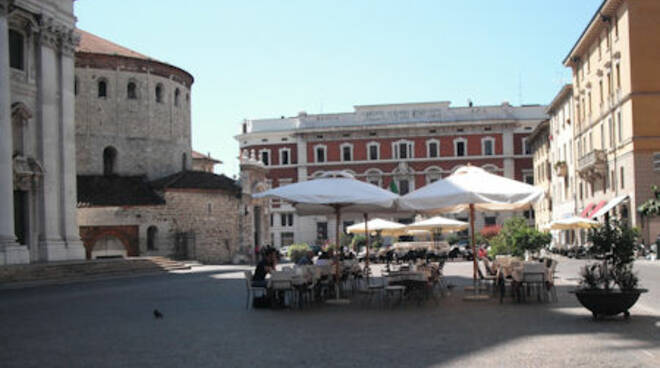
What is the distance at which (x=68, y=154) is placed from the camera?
31.2 m

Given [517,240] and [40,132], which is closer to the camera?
[517,240]

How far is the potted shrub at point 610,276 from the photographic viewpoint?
1104 cm

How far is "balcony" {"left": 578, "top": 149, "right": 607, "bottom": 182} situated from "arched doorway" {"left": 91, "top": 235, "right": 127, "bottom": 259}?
25.5 metres

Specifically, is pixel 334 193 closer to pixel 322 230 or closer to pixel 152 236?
pixel 152 236

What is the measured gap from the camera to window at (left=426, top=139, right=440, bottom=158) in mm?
73562

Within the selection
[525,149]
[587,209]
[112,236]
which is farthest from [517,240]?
[525,149]

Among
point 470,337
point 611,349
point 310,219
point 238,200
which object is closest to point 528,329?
point 470,337

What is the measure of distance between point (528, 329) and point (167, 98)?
39.3 metres

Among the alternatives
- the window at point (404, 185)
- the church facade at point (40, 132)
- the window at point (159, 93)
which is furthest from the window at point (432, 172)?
the church facade at point (40, 132)

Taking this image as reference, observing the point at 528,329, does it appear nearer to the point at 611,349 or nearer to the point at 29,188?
the point at 611,349

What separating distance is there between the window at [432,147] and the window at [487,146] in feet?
13.8

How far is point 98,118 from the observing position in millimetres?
44312

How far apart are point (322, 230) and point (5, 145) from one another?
48.3 metres

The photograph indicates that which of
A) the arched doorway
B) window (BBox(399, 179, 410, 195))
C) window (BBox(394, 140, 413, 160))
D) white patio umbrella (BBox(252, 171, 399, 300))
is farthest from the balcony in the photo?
window (BBox(394, 140, 413, 160))
